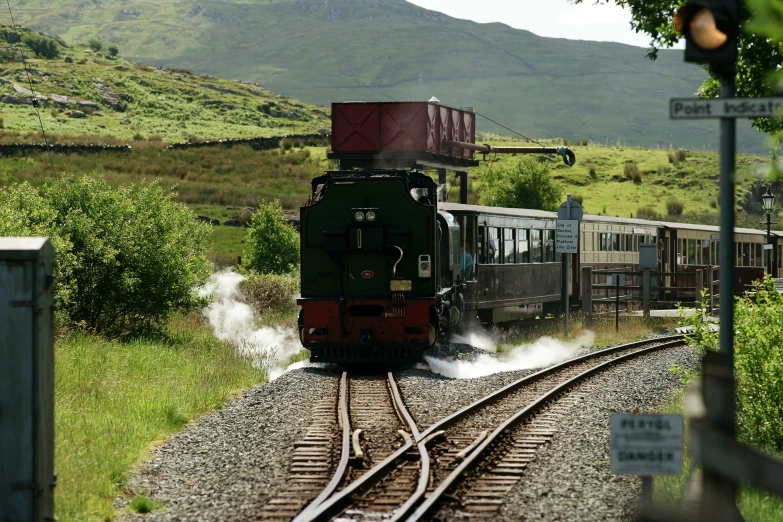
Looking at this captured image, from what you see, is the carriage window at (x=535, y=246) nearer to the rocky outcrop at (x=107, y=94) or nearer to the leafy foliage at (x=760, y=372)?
the leafy foliage at (x=760, y=372)

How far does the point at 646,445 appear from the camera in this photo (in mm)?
6086

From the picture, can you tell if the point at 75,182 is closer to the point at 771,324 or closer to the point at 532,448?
the point at 532,448

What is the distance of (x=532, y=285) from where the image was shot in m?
25.7

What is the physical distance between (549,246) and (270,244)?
12.2 metres

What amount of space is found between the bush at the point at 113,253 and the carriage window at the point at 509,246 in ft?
24.1

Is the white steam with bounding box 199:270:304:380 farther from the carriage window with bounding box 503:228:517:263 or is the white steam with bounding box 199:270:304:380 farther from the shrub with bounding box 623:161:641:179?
the shrub with bounding box 623:161:641:179

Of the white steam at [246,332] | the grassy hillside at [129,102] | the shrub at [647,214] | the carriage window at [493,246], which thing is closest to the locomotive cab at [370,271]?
the white steam at [246,332]

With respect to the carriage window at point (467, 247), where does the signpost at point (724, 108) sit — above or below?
above

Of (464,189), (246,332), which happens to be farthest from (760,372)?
(464,189)

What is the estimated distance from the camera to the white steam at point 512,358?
17.8 m

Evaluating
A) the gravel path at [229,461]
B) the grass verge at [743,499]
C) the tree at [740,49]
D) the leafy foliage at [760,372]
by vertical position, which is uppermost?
the tree at [740,49]

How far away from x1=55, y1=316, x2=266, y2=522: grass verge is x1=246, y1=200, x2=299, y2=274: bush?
14.7 meters

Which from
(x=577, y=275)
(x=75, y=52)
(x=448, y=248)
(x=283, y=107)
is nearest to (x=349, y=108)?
(x=577, y=275)

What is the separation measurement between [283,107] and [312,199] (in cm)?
9966
